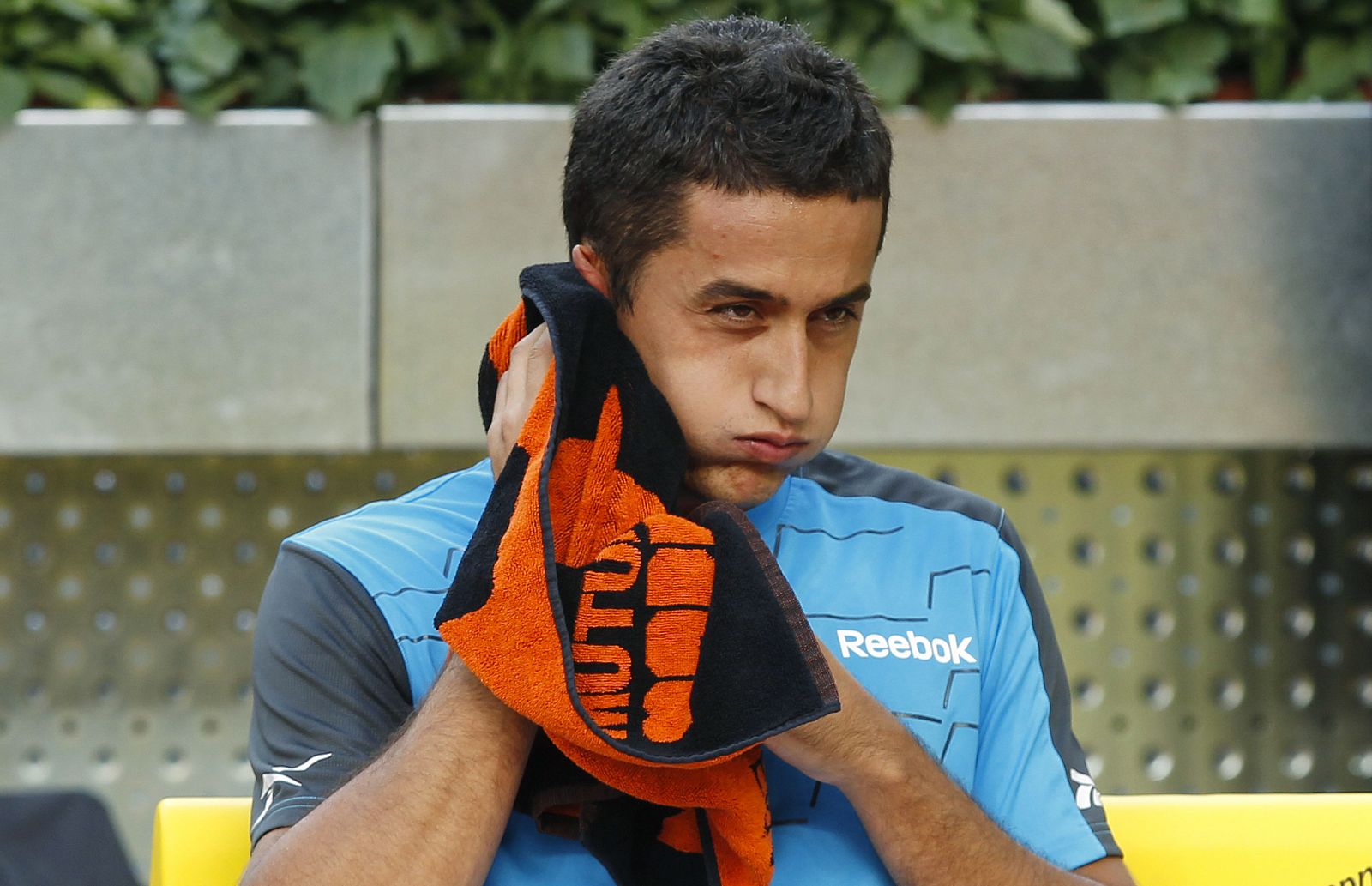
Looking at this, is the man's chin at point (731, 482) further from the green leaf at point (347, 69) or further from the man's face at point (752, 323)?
the green leaf at point (347, 69)

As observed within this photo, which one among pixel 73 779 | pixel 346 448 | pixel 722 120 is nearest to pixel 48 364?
pixel 346 448

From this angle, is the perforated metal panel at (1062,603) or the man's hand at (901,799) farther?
the perforated metal panel at (1062,603)

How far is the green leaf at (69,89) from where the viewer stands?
6.24 ft

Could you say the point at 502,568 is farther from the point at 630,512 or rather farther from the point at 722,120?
the point at 722,120

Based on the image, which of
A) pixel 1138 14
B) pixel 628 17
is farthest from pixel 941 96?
pixel 628 17

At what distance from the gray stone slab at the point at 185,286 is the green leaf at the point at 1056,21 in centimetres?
87

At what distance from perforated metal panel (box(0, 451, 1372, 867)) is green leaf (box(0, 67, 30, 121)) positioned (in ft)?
1.53

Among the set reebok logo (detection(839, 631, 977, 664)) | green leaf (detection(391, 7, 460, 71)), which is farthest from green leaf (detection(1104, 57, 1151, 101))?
reebok logo (detection(839, 631, 977, 664))

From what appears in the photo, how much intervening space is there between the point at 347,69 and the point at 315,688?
43.9 inches

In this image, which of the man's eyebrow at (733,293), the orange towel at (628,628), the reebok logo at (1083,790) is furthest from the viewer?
the reebok logo at (1083,790)

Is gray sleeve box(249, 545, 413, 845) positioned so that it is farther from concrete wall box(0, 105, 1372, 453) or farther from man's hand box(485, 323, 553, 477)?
concrete wall box(0, 105, 1372, 453)

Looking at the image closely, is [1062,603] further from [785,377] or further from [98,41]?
[98,41]

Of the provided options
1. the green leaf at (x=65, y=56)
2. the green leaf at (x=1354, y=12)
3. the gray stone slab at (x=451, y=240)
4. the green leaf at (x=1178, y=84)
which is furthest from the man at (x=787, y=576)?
the green leaf at (x=1354, y=12)

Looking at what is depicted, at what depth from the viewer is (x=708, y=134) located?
101cm
